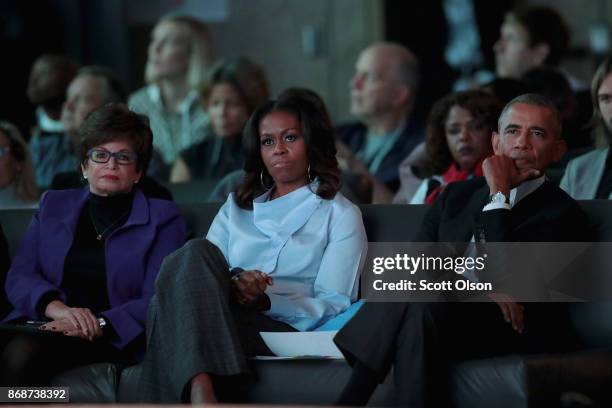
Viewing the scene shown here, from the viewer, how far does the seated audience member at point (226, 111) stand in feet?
16.9

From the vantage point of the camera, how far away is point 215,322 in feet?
10.7

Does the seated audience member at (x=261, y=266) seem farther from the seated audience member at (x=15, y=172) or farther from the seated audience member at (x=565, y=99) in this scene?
the seated audience member at (x=565, y=99)

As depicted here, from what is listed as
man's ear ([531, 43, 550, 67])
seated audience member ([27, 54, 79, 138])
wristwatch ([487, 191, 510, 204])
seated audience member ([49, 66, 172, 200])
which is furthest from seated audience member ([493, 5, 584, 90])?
wristwatch ([487, 191, 510, 204])

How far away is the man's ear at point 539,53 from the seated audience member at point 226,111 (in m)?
1.25

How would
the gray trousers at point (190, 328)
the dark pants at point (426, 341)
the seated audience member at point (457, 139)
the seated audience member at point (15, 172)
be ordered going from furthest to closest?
the seated audience member at point (15, 172), the seated audience member at point (457, 139), the gray trousers at point (190, 328), the dark pants at point (426, 341)

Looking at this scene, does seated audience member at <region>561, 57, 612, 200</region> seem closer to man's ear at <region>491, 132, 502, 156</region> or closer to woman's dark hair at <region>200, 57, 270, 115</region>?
man's ear at <region>491, 132, 502, 156</region>

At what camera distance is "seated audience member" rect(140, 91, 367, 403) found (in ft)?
10.6

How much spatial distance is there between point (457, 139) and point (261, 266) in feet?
3.16

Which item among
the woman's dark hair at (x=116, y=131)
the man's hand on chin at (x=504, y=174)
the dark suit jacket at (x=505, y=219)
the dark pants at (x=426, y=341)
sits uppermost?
the woman's dark hair at (x=116, y=131)

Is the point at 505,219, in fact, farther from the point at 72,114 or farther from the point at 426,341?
the point at 72,114

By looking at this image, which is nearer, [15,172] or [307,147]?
[307,147]

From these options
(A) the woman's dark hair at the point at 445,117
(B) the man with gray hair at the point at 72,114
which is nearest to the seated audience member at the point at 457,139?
(A) the woman's dark hair at the point at 445,117

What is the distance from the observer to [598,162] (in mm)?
3988

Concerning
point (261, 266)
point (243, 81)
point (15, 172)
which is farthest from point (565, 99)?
point (15, 172)
